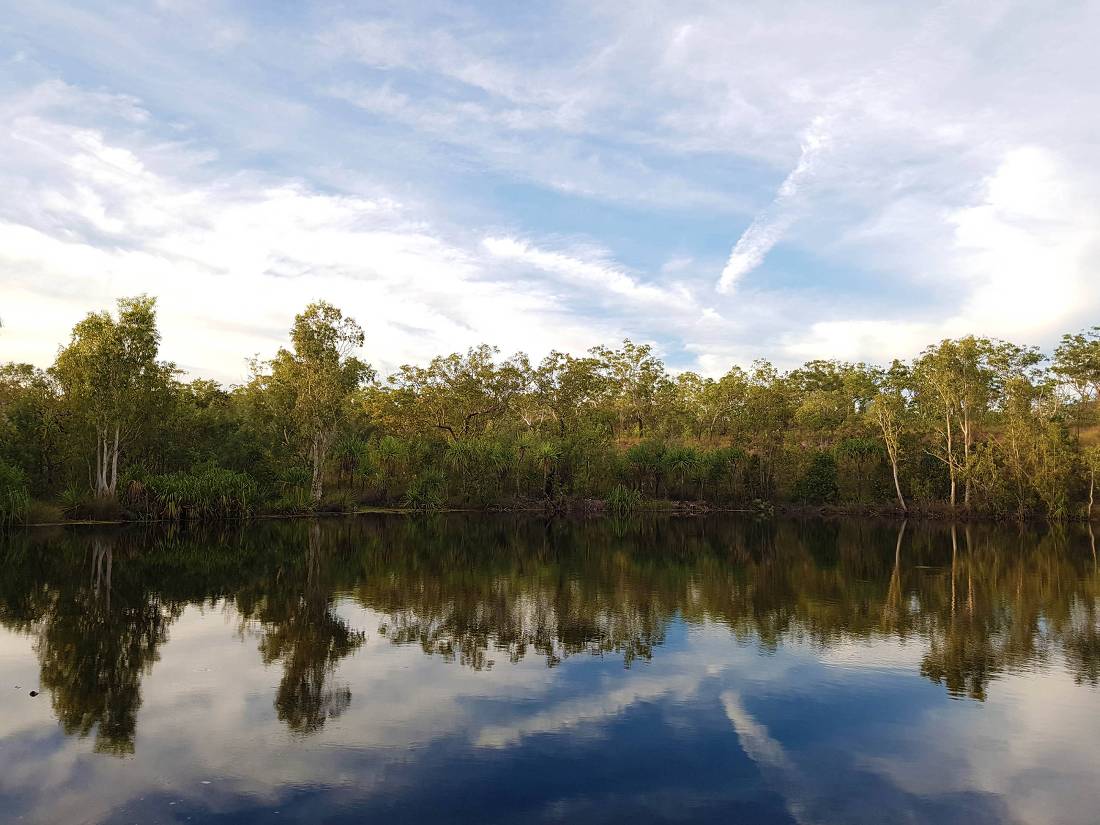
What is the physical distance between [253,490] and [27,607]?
A: 776 inches

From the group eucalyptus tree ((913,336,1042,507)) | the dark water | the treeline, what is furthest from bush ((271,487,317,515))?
eucalyptus tree ((913,336,1042,507))

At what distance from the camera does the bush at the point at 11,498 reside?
2594 centimetres

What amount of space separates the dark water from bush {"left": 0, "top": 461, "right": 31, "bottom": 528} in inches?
350

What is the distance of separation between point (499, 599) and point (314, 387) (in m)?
23.7

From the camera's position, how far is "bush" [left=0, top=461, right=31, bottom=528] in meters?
25.9

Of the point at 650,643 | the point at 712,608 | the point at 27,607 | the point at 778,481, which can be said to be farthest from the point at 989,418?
the point at 27,607

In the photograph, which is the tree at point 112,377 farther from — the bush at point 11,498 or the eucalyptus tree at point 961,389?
the eucalyptus tree at point 961,389

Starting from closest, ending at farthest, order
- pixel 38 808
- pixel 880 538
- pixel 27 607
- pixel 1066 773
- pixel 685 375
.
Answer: pixel 38 808
pixel 1066 773
pixel 27 607
pixel 880 538
pixel 685 375

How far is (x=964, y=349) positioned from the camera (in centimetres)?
4300

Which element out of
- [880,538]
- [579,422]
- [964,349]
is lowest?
[880,538]

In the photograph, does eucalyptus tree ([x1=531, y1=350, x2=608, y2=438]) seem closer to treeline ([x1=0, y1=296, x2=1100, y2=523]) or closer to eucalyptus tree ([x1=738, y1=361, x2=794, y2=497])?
treeline ([x1=0, y1=296, x2=1100, y2=523])

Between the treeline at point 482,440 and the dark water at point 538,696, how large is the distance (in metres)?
12.5

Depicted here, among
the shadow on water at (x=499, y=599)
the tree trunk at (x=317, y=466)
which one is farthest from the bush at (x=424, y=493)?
the shadow on water at (x=499, y=599)

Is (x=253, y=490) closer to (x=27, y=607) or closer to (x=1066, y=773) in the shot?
(x=27, y=607)
